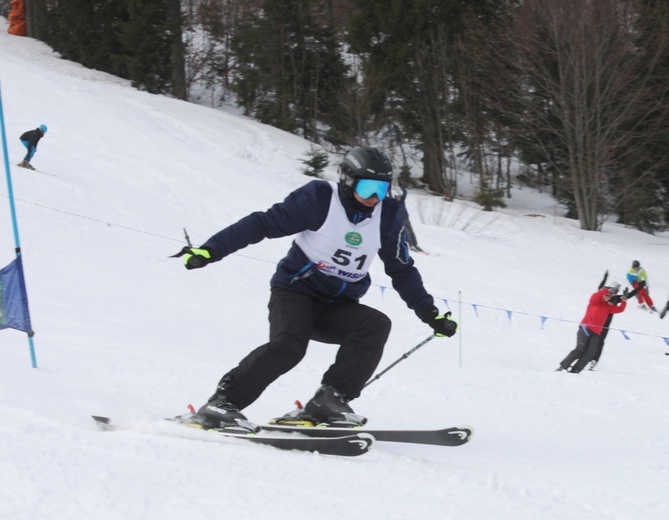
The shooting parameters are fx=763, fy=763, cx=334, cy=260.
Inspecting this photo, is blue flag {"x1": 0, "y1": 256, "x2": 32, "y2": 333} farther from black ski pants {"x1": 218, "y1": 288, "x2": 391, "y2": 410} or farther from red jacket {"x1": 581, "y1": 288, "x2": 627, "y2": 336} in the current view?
red jacket {"x1": 581, "y1": 288, "x2": 627, "y2": 336}

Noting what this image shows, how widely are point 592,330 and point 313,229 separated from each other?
6.82 meters

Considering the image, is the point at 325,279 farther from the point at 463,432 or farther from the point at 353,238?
the point at 463,432

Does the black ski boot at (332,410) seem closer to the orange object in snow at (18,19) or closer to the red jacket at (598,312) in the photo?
the red jacket at (598,312)

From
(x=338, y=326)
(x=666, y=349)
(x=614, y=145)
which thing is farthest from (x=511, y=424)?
(x=614, y=145)

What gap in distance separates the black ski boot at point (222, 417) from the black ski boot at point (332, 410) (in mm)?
368

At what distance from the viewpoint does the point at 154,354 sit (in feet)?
21.9

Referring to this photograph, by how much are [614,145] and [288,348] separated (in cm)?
2205

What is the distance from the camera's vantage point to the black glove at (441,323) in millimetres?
4320

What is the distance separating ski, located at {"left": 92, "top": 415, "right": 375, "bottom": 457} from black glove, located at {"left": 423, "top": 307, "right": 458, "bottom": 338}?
830 mm

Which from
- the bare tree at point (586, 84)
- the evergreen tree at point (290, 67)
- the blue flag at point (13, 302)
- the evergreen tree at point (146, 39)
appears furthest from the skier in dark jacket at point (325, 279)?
the evergreen tree at point (146, 39)

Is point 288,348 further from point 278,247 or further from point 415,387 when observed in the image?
point 278,247

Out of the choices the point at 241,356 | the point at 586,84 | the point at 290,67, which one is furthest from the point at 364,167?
the point at 290,67

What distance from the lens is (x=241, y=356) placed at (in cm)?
756

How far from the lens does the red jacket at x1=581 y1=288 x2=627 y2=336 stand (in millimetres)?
9812
